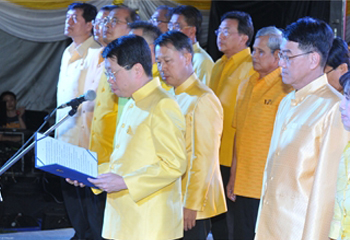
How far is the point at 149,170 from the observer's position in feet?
8.67

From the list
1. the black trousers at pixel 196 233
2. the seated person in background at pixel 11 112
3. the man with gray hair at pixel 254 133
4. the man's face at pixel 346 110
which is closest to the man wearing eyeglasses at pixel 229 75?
the man with gray hair at pixel 254 133

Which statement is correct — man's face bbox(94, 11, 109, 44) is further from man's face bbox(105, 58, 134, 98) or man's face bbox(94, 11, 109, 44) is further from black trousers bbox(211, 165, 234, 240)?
man's face bbox(105, 58, 134, 98)

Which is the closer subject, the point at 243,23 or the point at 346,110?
the point at 346,110

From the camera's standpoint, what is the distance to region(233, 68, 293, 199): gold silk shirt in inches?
150

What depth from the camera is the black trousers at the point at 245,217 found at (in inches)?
151

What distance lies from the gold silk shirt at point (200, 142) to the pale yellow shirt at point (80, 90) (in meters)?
1.02

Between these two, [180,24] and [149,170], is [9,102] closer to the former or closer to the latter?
[180,24]

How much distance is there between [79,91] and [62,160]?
200 cm

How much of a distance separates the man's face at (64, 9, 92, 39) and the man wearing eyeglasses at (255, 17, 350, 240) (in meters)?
2.28

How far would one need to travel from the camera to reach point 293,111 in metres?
2.71

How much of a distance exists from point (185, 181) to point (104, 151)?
771mm

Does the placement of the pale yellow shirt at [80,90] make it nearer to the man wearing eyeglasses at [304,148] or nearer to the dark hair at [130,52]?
the dark hair at [130,52]

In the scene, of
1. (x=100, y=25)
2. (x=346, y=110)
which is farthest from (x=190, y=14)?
(x=346, y=110)

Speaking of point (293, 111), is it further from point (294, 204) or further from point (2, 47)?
point (2, 47)
